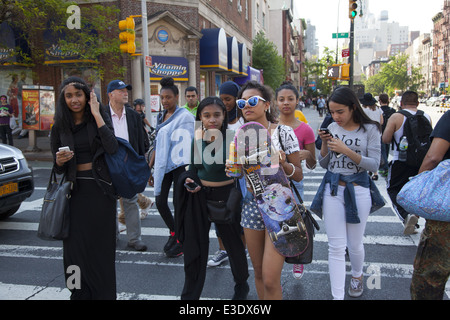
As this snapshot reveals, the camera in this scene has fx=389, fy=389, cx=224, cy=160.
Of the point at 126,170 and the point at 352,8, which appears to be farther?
the point at 352,8

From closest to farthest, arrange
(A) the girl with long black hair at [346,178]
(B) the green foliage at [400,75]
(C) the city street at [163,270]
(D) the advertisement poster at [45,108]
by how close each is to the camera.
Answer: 1. (A) the girl with long black hair at [346,178]
2. (C) the city street at [163,270]
3. (D) the advertisement poster at [45,108]
4. (B) the green foliage at [400,75]

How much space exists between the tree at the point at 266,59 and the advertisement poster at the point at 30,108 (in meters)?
24.2

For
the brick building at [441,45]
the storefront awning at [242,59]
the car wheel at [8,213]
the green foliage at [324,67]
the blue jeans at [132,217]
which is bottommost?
the car wheel at [8,213]

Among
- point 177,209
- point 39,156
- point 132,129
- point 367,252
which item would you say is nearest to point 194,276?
point 177,209

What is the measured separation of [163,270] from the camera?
15.4 feet

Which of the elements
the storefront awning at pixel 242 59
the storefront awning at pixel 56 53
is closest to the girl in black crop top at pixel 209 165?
the storefront awning at pixel 56 53

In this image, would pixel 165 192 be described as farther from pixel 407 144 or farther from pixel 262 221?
pixel 407 144

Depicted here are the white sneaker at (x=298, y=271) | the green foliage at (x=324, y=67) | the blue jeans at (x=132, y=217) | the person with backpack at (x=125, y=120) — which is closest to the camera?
the white sneaker at (x=298, y=271)

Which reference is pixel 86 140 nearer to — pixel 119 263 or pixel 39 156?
pixel 119 263

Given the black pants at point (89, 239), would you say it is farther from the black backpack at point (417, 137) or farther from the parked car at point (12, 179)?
the black backpack at point (417, 137)

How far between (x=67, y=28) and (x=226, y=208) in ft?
50.6

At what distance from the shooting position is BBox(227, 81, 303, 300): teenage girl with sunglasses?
9.48 feet

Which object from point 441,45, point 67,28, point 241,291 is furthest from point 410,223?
point 441,45

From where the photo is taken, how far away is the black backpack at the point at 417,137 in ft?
17.5
